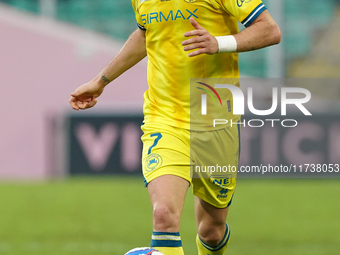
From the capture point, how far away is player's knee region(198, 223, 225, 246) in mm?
4609

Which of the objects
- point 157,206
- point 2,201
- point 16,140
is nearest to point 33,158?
point 16,140

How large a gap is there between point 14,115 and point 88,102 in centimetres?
1246

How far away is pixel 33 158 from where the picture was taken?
1594cm

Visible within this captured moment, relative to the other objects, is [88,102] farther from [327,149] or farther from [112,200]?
[327,149]

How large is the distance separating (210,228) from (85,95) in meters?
1.30

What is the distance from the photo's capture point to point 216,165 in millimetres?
4133

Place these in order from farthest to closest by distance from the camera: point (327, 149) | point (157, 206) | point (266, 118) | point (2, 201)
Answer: point (266, 118) → point (327, 149) → point (2, 201) → point (157, 206)

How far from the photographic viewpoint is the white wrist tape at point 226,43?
12.0 feet

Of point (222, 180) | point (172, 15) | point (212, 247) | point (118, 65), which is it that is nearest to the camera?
point (172, 15)

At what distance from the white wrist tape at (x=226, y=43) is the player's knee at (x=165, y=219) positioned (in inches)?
37.3

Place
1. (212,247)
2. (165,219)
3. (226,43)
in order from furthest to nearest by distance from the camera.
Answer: (212,247) < (226,43) < (165,219)

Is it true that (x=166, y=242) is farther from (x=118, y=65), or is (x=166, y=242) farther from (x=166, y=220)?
(x=118, y=65)

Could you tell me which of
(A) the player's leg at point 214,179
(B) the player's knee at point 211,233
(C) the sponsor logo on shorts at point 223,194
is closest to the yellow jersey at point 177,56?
(A) the player's leg at point 214,179

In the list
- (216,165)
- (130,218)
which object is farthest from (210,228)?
(130,218)
